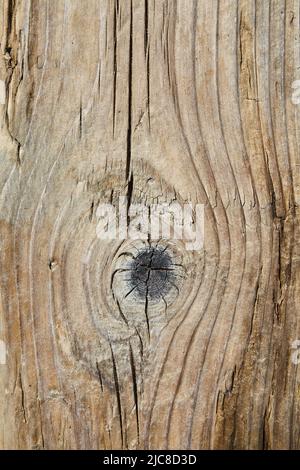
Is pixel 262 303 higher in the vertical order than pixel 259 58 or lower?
lower

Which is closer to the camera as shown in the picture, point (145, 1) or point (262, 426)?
point (145, 1)

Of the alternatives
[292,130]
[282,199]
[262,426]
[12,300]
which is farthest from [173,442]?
[292,130]

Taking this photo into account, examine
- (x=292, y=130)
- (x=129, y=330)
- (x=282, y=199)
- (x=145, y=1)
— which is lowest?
(x=129, y=330)

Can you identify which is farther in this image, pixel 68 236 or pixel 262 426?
pixel 262 426

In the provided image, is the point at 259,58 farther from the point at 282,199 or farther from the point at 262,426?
the point at 262,426

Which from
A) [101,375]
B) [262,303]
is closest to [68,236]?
[101,375]

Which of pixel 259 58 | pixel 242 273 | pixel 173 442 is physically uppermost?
pixel 259 58

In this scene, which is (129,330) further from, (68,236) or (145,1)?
(145,1)
